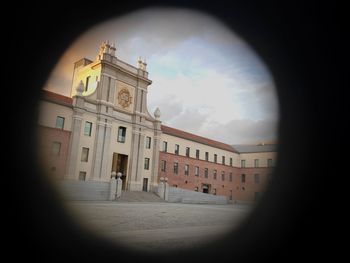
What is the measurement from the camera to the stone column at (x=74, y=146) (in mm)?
29844

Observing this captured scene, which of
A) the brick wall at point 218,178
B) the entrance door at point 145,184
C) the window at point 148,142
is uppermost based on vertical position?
the window at point 148,142

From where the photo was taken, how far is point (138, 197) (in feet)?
104

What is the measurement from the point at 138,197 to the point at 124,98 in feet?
42.7

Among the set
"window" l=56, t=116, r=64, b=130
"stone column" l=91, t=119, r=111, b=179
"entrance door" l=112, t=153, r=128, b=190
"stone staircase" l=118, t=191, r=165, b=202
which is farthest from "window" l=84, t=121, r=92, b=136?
Result: "stone staircase" l=118, t=191, r=165, b=202

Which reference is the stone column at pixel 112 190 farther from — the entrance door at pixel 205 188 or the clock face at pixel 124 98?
the entrance door at pixel 205 188

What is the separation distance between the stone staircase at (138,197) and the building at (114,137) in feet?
8.43

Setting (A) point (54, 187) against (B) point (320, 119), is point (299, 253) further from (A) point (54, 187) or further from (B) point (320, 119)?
(A) point (54, 187)

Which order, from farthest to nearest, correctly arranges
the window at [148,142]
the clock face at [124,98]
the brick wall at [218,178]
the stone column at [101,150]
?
1. the brick wall at [218,178]
2. the window at [148,142]
3. the clock face at [124,98]
4. the stone column at [101,150]

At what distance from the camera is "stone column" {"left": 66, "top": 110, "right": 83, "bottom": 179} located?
29844 mm

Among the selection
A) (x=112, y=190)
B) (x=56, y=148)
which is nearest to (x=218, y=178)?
(x=112, y=190)

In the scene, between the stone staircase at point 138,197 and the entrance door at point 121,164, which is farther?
the entrance door at point 121,164

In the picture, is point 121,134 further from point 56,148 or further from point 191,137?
point 191,137

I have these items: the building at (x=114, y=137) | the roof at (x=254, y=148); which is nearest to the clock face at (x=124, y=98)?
the building at (x=114, y=137)

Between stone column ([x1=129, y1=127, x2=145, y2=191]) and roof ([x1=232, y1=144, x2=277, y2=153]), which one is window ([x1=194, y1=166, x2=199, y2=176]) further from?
roof ([x1=232, y1=144, x2=277, y2=153])
